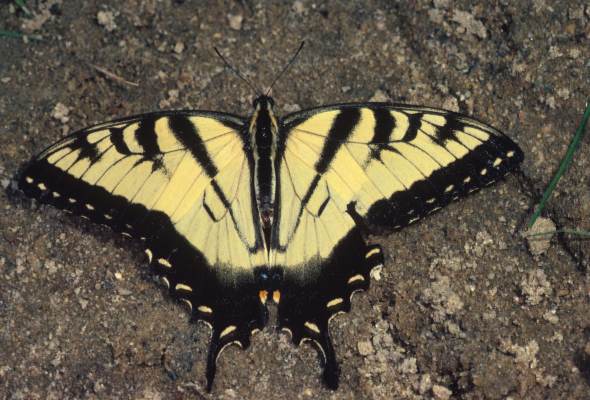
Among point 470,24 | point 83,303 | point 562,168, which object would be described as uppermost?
point 470,24

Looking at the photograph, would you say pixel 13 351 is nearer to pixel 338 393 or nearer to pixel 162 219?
pixel 162 219

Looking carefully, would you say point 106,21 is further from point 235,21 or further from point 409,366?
point 409,366

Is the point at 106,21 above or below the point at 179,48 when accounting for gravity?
below

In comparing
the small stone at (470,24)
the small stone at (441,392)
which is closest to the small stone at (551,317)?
the small stone at (441,392)

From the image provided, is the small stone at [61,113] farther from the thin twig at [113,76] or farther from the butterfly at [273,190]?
the butterfly at [273,190]

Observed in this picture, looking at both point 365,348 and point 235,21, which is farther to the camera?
point 235,21

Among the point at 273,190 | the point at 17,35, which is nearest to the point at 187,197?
the point at 273,190

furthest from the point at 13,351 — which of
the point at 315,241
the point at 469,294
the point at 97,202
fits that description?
the point at 469,294
